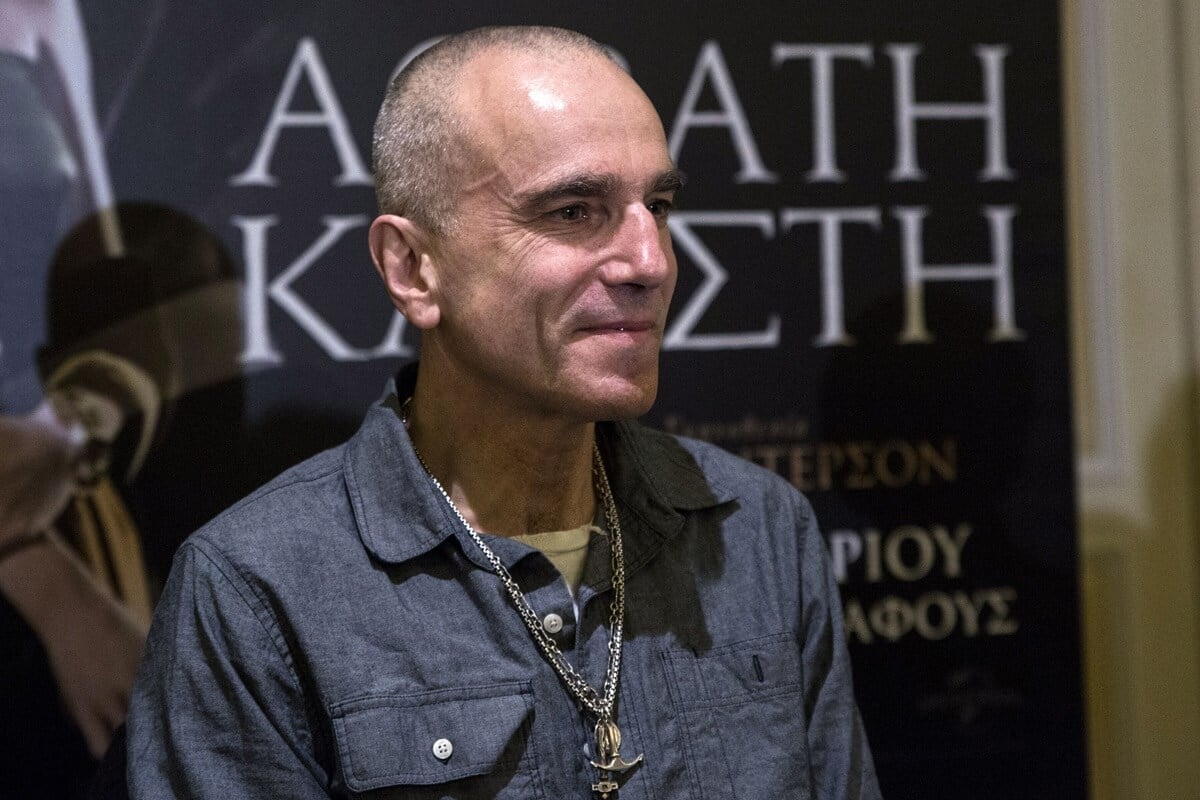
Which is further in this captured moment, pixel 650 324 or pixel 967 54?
pixel 967 54

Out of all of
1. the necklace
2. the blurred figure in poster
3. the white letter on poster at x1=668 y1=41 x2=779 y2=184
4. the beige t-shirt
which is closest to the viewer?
the necklace

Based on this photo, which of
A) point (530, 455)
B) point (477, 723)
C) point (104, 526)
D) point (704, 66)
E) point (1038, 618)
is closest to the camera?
point (477, 723)

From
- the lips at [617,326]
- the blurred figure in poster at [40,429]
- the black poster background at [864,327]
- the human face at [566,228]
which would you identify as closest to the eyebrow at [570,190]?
the human face at [566,228]

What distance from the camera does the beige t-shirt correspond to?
148 centimetres

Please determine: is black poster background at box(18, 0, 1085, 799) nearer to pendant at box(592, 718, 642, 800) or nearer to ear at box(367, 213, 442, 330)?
ear at box(367, 213, 442, 330)

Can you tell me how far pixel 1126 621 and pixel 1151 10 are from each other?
1102 millimetres

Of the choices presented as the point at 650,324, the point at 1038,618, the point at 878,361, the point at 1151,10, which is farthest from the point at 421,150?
the point at 1151,10

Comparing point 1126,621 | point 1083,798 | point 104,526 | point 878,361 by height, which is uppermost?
point 878,361

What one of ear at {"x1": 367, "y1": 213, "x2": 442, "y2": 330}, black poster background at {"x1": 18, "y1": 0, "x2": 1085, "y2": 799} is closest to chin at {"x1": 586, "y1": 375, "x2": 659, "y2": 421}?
ear at {"x1": 367, "y1": 213, "x2": 442, "y2": 330}

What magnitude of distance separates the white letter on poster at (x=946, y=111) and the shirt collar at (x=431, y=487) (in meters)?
0.75

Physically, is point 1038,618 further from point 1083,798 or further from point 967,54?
point 967,54

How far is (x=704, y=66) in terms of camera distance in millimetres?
2049

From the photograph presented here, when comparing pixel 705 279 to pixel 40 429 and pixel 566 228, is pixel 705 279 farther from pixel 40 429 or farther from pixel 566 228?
pixel 40 429

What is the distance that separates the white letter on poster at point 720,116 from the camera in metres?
2.04
